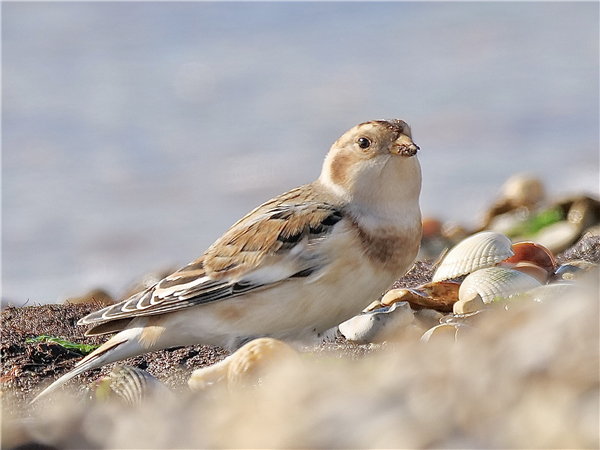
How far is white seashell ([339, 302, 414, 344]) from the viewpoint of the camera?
4.80 m

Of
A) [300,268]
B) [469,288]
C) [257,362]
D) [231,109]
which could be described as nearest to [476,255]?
[469,288]

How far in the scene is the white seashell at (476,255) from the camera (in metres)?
Answer: 5.43

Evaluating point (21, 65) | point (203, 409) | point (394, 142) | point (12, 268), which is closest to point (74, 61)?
point (21, 65)

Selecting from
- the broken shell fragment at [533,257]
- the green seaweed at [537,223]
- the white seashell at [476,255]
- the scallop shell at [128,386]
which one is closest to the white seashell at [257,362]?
the scallop shell at [128,386]

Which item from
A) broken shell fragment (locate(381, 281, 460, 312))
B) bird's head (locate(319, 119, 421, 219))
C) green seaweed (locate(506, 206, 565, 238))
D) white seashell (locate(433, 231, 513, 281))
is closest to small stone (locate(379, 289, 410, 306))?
broken shell fragment (locate(381, 281, 460, 312))

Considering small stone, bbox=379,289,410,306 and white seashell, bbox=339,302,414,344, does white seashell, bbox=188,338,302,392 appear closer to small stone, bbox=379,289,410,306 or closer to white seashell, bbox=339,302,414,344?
white seashell, bbox=339,302,414,344

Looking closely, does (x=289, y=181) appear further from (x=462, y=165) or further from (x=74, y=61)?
(x=74, y=61)

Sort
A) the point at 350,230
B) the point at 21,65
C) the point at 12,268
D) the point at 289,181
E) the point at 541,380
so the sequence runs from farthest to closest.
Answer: the point at 21,65 → the point at 289,181 → the point at 12,268 → the point at 350,230 → the point at 541,380

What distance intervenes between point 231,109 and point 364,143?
518 inches

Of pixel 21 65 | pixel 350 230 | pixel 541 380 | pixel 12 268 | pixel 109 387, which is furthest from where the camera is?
pixel 21 65

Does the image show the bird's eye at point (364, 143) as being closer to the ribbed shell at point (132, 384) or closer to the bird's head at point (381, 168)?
the bird's head at point (381, 168)

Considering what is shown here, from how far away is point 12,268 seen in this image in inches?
479

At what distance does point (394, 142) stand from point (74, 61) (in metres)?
16.4

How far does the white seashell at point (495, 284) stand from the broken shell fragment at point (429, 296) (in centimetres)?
15
